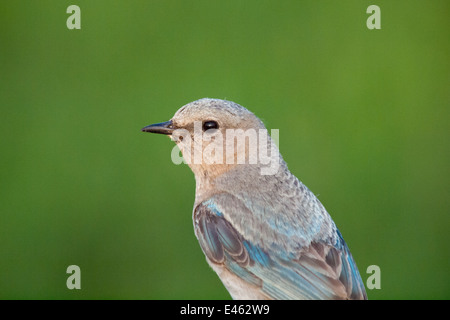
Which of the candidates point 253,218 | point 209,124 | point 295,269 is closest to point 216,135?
point 209,124

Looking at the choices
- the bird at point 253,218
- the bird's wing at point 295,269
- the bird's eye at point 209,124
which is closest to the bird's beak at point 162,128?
the bird at point 253,218

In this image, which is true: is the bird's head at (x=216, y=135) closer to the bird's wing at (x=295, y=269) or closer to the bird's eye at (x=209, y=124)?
the bird's eye at (x=209, y=124)

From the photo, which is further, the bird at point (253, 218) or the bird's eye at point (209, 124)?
the bird's eye at point (209, 124)

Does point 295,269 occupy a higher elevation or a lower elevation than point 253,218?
lower

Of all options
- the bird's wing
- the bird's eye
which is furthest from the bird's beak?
the bird's wing

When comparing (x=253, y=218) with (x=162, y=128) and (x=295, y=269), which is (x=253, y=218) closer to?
(x=295, y=269)
